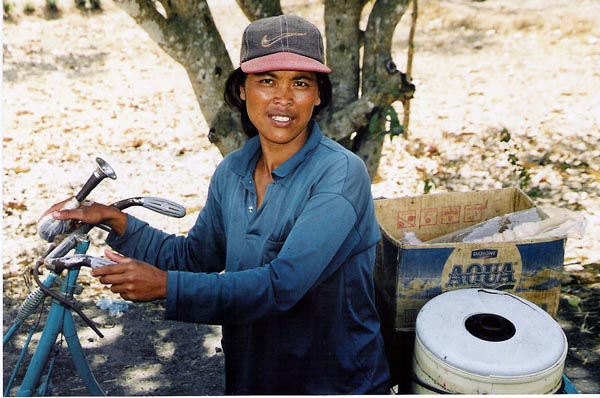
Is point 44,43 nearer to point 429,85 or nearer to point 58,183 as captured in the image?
point 58,183

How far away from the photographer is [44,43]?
10695 mm

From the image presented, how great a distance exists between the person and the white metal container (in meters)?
0.21

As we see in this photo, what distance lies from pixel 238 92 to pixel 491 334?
1.19m

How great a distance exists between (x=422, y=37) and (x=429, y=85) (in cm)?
233

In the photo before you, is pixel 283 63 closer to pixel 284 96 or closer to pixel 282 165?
pixel 284 96

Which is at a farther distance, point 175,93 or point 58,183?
point 175,93

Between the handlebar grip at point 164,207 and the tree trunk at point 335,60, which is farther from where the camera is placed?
the tree trunk at point 335,60

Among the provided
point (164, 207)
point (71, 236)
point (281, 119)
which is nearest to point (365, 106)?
point (281, 119)

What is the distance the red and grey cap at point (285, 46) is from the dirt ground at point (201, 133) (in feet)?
7.55

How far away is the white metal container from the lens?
192 centimetres

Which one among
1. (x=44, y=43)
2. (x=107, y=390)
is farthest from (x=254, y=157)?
(x=44, y=43)

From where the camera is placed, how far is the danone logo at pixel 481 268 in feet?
7.79

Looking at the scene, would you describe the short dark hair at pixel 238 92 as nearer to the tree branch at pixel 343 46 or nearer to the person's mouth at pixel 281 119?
the person's mouth at pixel 281 119

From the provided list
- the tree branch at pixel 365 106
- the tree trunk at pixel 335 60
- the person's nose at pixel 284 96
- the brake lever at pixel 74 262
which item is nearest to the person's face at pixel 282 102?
the person's nose at pixel 284 96
